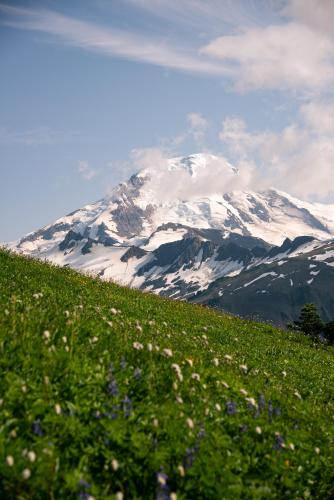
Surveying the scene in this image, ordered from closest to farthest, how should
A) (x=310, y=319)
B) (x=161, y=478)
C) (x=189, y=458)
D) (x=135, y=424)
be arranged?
(x=161, y=478), (x=189, y=458), (x=135, y=424), (x=310, y=319)

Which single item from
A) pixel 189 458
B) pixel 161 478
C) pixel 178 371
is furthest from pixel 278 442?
pixel 161 478

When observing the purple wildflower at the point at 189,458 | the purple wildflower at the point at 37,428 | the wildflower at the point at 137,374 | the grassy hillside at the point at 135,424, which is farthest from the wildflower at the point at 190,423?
the purple wildflower at the point at 37,428

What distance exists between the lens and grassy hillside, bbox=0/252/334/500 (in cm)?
594

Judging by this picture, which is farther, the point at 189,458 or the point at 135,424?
the point at 135,424

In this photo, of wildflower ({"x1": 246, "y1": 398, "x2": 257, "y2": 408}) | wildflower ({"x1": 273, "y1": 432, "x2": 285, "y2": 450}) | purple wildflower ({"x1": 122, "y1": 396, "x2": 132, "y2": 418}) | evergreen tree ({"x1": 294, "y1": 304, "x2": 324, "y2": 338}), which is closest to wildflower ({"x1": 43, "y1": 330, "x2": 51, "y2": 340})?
purple wildflower ({"x1": 122, "y1": 396, "x2": 132, "y2": 418})

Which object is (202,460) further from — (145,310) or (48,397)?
(145,310)

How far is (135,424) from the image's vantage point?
702 cm

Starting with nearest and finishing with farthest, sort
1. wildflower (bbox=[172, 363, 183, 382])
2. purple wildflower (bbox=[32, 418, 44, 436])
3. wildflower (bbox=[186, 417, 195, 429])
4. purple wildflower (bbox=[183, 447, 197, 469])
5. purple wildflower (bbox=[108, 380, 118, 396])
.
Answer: purple wildflower (bbox=[32, 418, 44, 436]) → purple wildflower (bbox=[183, 447, 197, 469]) → wildflower (bbox=[186, 417, 195, 429]) → purple wildflower (bbox=[108, 380, 118, 396]) → wildflower (bbox=[172, 363, 183, 382])

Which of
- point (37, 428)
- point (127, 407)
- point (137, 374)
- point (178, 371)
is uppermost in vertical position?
point (37, 428)

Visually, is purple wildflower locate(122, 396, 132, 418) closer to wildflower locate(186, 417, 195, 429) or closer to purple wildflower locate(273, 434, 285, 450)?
wildflower locate(186, 417, 195, 429)

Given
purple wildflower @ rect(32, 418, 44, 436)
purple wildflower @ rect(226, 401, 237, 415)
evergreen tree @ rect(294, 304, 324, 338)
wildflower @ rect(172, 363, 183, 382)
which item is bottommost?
evergreen tree @ rect(294, 304, 324, 338)

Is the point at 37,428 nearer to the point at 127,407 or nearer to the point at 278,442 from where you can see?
the point at 127,407

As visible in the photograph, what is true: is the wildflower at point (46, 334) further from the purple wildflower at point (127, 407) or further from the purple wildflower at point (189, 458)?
the purple wildflower at point (189, 458)

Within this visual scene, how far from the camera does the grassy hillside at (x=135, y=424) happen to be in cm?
594
